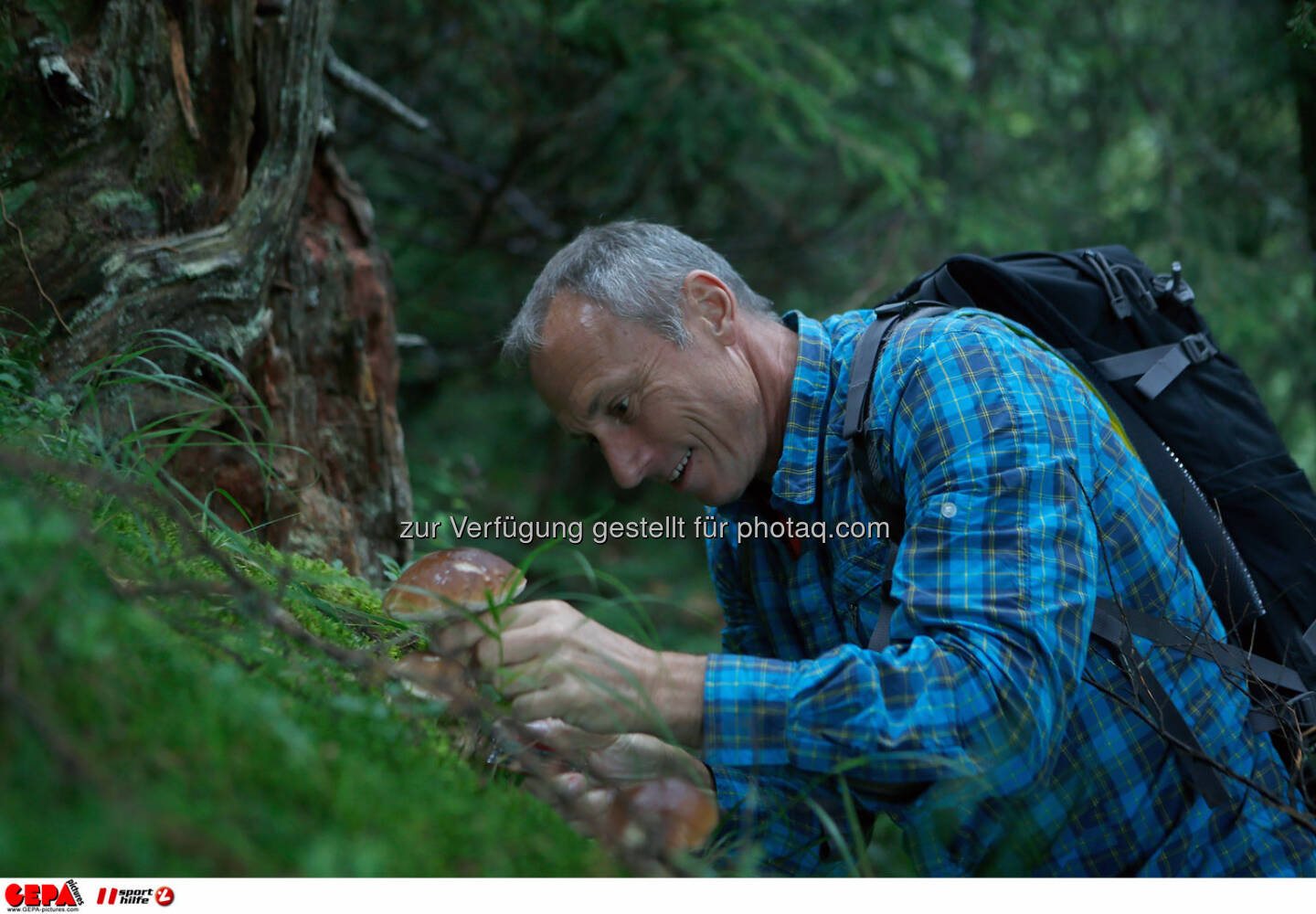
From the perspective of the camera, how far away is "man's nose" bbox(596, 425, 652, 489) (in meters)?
2.52

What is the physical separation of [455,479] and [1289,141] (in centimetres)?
648

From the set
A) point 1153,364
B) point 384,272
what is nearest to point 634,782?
point 1153,364

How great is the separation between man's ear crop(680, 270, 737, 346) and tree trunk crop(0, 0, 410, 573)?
1142mm

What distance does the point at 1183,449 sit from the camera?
2.31m

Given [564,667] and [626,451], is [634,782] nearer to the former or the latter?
[564,667]

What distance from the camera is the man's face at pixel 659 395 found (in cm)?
242

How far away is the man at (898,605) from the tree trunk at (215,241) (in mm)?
894

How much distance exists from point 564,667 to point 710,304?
1.27m

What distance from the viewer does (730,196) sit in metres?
6.62

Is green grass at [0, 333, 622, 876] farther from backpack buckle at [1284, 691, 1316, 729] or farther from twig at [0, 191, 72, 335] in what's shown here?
backpack buckle at [1284, 691, 1316, 729]

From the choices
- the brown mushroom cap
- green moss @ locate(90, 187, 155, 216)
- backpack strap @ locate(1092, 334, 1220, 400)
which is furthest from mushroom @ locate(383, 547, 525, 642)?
backpack strap @ locate(1092, 334, 1220, 400)

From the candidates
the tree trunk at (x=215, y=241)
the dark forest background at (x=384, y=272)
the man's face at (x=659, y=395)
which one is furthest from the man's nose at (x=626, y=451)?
the tree trunk at (x=215, y=241)
